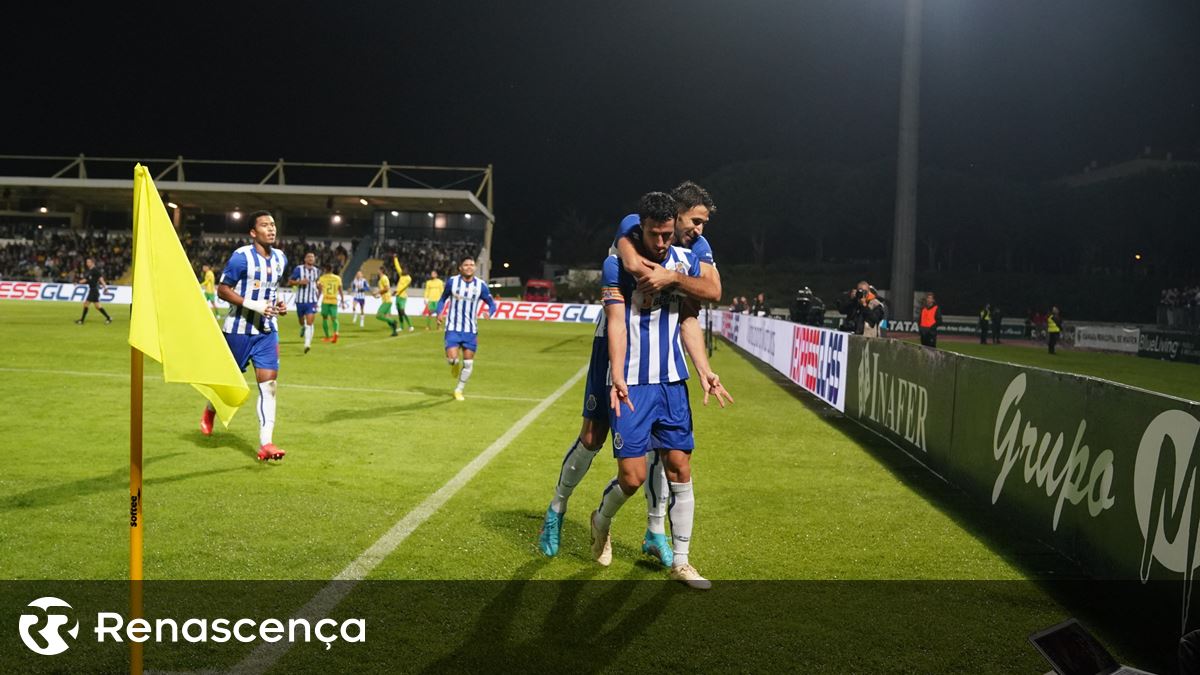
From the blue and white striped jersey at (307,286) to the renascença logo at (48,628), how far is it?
51.8 feet

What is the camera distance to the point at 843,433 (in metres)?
10.4

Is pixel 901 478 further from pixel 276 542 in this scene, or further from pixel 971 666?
pixel 276 542

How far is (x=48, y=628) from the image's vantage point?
364 centimetres

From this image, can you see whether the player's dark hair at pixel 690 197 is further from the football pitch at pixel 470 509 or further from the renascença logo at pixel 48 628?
the renascença logo at pixel 48 628

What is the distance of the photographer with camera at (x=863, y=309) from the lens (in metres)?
16.8

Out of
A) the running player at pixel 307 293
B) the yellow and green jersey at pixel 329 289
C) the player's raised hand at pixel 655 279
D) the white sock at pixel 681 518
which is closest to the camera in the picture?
the player's raised hand at pixel 655 279

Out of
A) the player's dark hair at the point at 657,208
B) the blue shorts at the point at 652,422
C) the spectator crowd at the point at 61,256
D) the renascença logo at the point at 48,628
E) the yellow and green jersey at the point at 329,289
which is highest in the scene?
the spectator crowd at the point at 61,256

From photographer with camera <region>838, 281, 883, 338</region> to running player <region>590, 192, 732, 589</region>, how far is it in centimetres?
1236

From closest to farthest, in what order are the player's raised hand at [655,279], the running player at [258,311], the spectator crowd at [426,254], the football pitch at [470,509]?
1. the player's raised hand at [655,279]
2. the football pitch at [470,509]
3. the running player at [258,311]
4. the spectator crowd at [426,254]

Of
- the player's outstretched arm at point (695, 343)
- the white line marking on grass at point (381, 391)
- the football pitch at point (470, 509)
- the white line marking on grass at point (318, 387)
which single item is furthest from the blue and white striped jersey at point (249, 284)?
the white line marking on grass at point (381, 391)

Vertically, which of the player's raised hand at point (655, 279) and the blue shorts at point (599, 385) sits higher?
the player's raised hand at point (655, 279)

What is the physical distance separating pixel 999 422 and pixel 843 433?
158 inches

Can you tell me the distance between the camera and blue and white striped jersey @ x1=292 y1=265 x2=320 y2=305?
19234 mm

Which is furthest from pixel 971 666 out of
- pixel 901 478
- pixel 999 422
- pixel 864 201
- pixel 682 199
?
pixel 864 201
